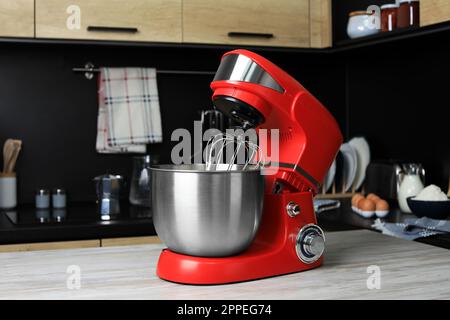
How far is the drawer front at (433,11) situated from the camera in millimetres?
1906

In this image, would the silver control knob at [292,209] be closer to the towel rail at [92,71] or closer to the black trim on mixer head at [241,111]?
the black trim on mixer head at [241,111]

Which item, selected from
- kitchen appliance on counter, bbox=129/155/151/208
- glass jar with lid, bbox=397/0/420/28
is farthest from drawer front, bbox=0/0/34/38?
glass jar with lid, bbox=397/0/420/28

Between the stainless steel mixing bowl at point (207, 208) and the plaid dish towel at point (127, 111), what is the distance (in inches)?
63.1

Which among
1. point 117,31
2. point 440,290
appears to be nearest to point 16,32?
point 117,31

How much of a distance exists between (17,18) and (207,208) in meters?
1.56

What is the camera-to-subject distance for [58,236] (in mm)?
2041

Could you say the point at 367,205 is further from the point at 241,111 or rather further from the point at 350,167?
the point at 241,111

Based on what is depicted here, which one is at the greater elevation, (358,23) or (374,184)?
(358,23)

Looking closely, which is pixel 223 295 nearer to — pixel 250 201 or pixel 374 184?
pixel 250 201

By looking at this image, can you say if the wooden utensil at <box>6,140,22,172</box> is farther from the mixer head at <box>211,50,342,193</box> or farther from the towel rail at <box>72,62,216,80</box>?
the mixer head at <box>211,50,342,193</box>

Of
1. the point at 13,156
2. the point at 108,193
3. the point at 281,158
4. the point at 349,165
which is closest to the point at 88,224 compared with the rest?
the point at 108,193

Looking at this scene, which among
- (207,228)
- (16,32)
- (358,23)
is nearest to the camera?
(207,228)
